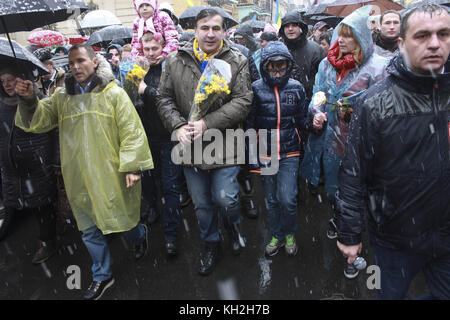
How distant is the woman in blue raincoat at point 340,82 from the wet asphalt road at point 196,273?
0.80 meters

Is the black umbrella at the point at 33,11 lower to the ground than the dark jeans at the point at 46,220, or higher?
higher

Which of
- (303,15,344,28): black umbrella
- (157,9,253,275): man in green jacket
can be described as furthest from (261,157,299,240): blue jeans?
(303,15,344,28): black umbrella

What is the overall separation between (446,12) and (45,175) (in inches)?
154

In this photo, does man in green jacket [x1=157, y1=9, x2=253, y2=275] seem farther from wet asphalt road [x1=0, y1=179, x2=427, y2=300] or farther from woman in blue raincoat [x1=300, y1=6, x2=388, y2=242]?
woman in blue raincoat [x1=300, y1=6, x2=388, y2=242]

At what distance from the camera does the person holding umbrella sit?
11.0 feet

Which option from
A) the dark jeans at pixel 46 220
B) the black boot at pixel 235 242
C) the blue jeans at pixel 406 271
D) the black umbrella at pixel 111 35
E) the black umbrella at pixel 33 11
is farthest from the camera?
the black umbrella at pixel 111 35

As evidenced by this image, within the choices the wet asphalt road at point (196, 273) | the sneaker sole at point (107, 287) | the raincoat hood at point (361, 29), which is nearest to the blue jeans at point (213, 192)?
the wet asphalt road at point (196, 273)

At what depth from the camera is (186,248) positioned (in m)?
3.85

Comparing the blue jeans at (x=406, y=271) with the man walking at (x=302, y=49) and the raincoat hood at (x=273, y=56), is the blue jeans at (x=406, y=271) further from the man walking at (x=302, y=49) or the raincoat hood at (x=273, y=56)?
the man walking at (x=302, y=49)

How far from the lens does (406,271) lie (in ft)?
6.50

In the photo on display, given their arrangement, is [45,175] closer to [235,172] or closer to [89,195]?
[89,195]

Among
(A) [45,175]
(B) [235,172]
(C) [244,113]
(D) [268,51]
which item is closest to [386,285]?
(B) [235,172]

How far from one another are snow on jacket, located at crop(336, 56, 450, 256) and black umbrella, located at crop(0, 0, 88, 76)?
93.3 inches

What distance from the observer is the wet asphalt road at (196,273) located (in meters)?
3.07
